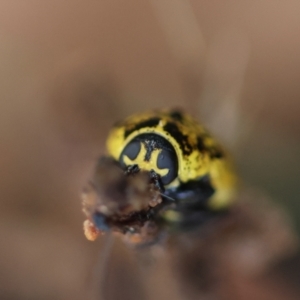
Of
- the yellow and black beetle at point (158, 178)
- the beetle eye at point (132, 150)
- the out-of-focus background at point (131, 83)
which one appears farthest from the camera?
the out-of-focus background at point (131, 83)

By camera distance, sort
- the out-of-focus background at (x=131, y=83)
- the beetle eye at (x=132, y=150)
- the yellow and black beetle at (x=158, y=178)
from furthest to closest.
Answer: the out-of-focus background at (x=131, y=83) < the beetle eye at (x=132, y=150) < the yellow and black beetle at (x=158, y=178)

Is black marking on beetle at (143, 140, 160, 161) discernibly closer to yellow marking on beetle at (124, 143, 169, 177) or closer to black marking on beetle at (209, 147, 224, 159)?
yellow marking on beetle at (124, 143, 169, 177)

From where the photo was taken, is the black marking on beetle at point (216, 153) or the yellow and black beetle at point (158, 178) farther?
the black marking on beetle at point (216, 153)

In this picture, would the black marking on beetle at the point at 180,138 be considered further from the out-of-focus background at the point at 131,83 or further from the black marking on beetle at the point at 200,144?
the out-of-focus background at the point at 131,83

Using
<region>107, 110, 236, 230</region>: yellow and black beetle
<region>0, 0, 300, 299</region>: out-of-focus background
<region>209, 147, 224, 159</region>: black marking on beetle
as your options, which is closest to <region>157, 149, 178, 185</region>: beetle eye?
<region>107, 110, 236, 230</region>: yellow and black beetle

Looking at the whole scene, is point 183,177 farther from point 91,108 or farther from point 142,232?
point 91,108

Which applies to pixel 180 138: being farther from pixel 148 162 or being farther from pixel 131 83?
pixel 131 83

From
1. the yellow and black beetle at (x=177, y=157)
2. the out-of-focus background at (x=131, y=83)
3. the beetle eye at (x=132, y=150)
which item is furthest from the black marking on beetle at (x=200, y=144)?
the out-of-focus background at (x=131, y=83)
